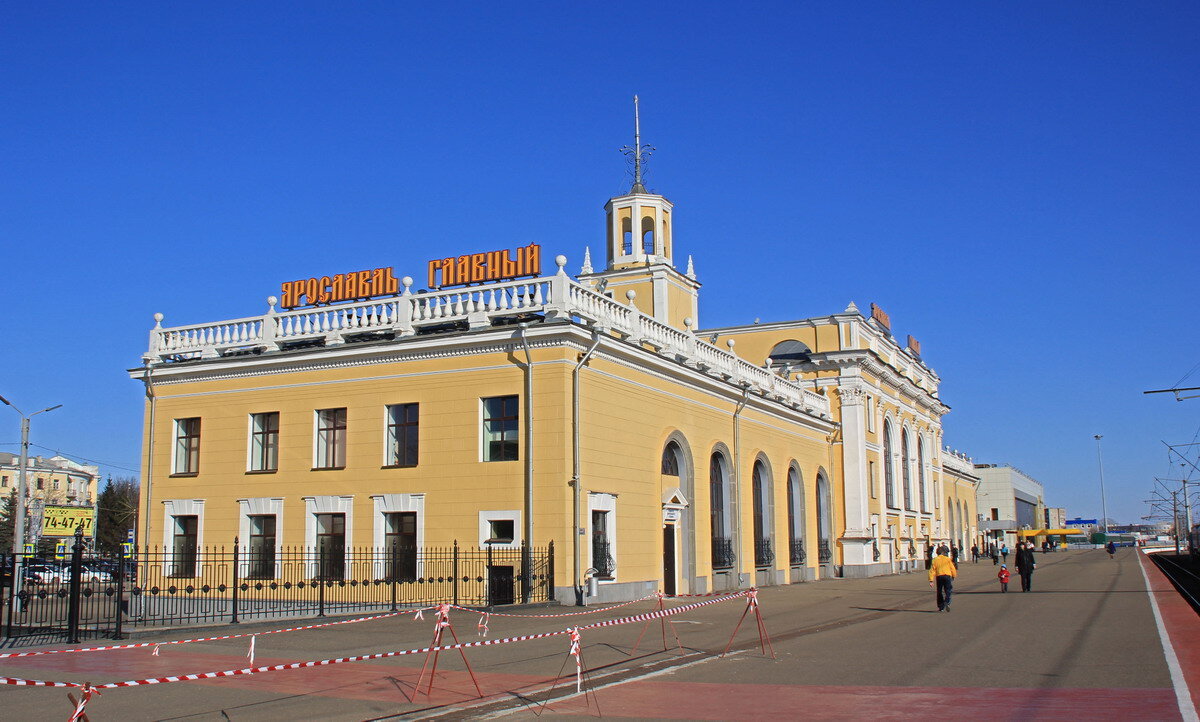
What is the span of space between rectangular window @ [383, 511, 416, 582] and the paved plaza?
178 inches

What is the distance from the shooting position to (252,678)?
44.3 feet

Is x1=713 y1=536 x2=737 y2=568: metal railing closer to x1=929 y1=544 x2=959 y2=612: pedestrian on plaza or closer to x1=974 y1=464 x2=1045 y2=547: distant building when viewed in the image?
x1=929 y1=544 x2=959 y2=612: pedestrian on plaza

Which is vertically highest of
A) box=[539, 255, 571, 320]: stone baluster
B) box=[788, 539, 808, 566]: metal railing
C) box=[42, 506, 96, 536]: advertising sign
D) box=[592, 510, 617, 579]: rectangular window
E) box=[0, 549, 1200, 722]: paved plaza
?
box=[539, 255, 571, 320]: stone baluster

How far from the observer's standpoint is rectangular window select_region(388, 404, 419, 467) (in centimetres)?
2739

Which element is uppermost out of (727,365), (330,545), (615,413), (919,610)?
(727,365)

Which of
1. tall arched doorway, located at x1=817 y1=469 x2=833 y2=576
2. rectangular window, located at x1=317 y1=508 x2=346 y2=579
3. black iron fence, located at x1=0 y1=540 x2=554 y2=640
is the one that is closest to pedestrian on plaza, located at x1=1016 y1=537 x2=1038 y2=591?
tall arched doorway, located at x1=817 y1=469 x2=833 y2=576

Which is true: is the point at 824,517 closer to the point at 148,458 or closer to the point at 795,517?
the point at 795,517

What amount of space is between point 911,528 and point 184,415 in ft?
134

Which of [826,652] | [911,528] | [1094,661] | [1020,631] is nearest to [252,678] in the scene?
[826,652]

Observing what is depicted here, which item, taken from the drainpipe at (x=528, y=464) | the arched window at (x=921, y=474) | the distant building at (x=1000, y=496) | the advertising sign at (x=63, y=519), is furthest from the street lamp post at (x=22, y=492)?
the distant building at (x=1000, y=496)

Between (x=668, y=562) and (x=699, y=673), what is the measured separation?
16706mm

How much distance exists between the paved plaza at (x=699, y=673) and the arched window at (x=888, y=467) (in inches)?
1218

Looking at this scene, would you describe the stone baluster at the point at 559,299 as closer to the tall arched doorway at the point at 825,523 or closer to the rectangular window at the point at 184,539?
the rectangular window at the point at 184,539

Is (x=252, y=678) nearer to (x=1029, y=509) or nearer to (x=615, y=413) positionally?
(x=615, y=413)
